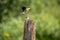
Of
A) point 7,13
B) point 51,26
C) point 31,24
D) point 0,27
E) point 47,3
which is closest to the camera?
point 31,24

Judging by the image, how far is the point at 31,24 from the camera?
382cm

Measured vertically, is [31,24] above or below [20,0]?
below

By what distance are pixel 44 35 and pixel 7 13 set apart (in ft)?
5.07

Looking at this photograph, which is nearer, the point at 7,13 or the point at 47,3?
the point at 7,13

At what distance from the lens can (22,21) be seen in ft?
25.3

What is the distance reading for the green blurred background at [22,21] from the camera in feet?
22.5

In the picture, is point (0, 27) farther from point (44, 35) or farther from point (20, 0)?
point (20, 0)

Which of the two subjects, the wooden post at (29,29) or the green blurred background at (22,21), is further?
the green blurred background at (22,21)

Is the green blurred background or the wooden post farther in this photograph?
the green blurred background

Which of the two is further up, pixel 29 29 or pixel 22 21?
pixel 22 21

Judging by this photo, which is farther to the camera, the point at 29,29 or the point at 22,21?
the point at 22,21

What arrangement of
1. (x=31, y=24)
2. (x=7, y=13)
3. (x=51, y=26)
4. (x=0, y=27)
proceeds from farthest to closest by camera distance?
(x=7, y=13)
(x=51, y=26)
(x=0, y=27)
(x=31, y=24)

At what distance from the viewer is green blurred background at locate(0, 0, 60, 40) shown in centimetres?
686

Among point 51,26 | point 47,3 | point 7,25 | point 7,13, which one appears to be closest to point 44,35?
point 51,26
